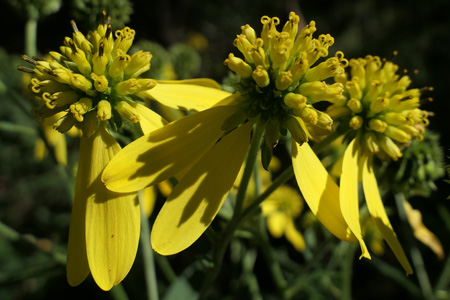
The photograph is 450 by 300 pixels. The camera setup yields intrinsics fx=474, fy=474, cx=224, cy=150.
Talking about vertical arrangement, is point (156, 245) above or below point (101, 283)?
above

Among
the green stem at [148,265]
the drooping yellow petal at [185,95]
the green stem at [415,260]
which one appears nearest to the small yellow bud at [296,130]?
the drooping yellow petal at [185,95]

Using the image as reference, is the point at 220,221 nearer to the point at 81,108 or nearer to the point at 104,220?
the point at 104,220

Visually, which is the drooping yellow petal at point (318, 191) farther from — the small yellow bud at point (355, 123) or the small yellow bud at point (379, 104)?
the small yellow bud at point (379, 104)

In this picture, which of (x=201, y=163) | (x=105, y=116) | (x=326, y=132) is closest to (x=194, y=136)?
(x=201, y=163)

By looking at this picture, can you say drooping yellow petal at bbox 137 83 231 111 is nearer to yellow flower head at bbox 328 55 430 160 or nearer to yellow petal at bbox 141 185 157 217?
yellow flower head at bbox 328 55 430 160

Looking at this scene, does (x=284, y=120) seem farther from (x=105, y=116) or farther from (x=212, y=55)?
(x=212, y=55)

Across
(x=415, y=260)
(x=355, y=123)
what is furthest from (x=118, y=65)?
A: (x=415, y=260)
